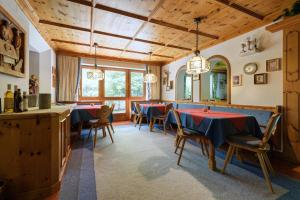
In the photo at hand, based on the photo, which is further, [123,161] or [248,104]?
[248,104]

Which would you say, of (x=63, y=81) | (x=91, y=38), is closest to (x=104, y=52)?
(x=91, y=38)

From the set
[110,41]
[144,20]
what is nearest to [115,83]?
[110,41]

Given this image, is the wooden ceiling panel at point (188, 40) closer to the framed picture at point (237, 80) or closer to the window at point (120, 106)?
the framed picture at point (237, 80)

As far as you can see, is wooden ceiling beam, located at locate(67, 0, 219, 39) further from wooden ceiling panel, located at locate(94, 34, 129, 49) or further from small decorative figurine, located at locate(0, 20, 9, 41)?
wooden ceiling panel, located at locate(94, 34, 129, 49)

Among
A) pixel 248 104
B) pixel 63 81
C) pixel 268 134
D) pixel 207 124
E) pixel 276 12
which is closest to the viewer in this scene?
pixel 268 134

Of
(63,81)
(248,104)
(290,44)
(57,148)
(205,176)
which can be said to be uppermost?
(290,44)

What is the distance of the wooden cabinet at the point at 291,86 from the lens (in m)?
2.41

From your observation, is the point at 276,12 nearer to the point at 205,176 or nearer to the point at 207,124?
the point at 207,124

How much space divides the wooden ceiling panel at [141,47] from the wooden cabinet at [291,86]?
9.19 ft

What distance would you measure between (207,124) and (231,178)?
719mm

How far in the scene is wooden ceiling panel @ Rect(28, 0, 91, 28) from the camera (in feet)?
7.75

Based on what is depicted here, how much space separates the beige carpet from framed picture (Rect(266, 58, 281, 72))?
1945mm

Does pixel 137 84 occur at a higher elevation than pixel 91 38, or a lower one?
lower

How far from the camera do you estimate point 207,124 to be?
7.14 ft
